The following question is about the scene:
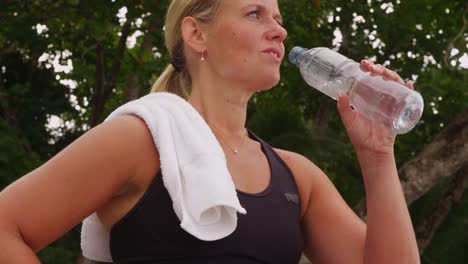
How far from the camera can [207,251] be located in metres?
2.51

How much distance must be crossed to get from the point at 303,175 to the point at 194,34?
552 mm

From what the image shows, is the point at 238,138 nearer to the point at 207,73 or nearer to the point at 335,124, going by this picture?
the point at 207,73

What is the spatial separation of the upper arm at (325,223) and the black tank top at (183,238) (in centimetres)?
22

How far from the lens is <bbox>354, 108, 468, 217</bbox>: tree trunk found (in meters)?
6.86

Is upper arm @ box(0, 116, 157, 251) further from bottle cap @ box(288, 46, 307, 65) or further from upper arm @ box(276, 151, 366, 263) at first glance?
bottle cap @ box(288, 46, 307, 65)

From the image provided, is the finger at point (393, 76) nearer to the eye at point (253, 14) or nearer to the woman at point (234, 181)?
the woman at point (234, 181)

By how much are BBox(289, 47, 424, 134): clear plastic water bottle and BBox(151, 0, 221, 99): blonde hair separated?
352mm

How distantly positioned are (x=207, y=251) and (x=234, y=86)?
54 centimetres

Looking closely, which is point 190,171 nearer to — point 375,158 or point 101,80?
point 375,158

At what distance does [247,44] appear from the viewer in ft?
9.05

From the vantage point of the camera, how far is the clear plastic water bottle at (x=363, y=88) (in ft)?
9.02

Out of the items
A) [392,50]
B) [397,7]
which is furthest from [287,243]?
[392,50]

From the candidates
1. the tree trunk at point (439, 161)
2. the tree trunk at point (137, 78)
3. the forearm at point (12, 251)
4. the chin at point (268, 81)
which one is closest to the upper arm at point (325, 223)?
the chin at point (268, 81)

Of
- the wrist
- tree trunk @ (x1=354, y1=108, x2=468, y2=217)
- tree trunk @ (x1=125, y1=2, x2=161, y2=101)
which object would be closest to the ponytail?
the wrist
